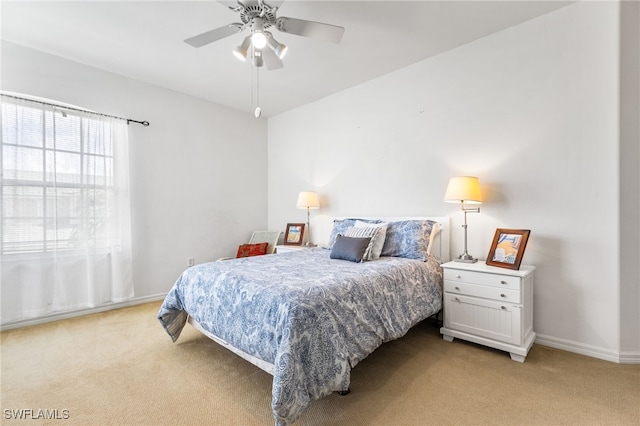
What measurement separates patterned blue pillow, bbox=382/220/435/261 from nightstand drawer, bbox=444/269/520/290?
0.28 metres

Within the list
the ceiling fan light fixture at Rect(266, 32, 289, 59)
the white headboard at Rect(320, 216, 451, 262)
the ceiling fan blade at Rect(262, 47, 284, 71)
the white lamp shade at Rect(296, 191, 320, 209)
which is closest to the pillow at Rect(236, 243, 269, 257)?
the white lamp shade at Rect(296, 191, 320, 209)

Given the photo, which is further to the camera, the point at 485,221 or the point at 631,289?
the point at 485,221

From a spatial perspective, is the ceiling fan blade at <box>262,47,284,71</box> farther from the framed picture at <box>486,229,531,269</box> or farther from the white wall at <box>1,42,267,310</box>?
the framed picture at <box>486,229,531,269</box>

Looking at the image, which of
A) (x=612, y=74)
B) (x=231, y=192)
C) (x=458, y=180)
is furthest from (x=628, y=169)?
(x=231, y=192)

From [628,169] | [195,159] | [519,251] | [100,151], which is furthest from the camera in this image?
[195,159]

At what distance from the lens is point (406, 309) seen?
225 centimetres

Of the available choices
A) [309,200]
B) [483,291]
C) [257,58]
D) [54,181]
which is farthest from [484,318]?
[54,181]

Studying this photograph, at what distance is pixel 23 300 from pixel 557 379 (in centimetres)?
465

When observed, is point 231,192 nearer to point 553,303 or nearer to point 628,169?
point 553,303

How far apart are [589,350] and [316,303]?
230cm

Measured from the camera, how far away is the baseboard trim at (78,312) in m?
2.88

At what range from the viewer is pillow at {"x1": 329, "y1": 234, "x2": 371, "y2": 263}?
2.66 metres

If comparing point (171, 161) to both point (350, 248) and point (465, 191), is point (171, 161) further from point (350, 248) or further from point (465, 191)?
point (465, 191)

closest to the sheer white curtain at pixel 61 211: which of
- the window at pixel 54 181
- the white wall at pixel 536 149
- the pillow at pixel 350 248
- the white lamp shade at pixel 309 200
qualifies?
the window at pixel 54 181
